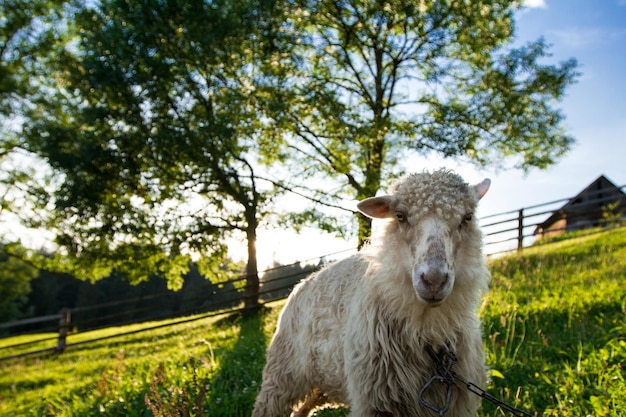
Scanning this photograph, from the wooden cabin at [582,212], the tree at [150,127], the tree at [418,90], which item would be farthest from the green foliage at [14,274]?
the wooden cabin at [582,212]

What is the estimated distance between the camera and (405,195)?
263cm

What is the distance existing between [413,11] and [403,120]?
3.07 meters

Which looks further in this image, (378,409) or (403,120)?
(403,120)

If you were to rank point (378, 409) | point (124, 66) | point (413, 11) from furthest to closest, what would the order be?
point (413, 11) → point (124, 66) → point (378, 409)

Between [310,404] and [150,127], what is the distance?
10753 millimetres

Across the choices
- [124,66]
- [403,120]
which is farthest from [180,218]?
[403,120]

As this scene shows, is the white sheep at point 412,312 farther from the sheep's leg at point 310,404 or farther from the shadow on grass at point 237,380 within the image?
the shadow on grass at point 237,380

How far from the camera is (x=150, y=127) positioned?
1250 centimetres

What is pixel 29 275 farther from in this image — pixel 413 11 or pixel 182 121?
pixel 413 11

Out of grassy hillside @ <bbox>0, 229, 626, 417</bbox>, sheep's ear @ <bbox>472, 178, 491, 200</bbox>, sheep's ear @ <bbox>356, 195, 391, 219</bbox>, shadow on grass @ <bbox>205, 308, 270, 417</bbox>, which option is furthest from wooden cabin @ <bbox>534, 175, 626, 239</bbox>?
sheep's ear @ <bbox>356, 195, 391, 219</bbox>

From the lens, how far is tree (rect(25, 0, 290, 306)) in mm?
11695

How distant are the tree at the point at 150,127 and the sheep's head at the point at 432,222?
30.9 feet

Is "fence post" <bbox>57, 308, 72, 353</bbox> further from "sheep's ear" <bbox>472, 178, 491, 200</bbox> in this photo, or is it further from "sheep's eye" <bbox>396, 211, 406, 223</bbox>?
"sheep's ear" <bbox>472, 178, 491, 200</bbox>

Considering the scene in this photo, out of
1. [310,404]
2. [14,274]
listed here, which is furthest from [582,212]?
[14,274]
